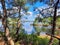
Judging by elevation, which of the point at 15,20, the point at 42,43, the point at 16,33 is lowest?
the point at 42,43

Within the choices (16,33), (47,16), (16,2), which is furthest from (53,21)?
(16,33)

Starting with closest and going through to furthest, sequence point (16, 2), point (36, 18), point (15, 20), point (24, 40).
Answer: point (36, 18) < point (16, 2) < point (15, 20) < point (24, 40)

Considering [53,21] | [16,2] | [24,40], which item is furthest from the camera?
[24,40]

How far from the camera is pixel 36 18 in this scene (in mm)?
9328

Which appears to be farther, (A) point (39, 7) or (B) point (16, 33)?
(B) point (16, 33)

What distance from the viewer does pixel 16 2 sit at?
995 centimetres

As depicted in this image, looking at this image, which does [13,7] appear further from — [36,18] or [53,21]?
[53,21]

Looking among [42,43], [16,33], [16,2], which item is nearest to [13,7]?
[16,2]

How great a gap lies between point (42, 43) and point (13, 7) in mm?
3065

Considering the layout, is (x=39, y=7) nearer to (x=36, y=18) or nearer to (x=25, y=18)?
(x=36, y=18)

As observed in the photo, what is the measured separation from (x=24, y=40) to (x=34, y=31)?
866 mm

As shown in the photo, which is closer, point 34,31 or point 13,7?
point 13,7

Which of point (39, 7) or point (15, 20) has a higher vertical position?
point (39, 7)

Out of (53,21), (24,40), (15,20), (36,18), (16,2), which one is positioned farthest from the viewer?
(24,40)
